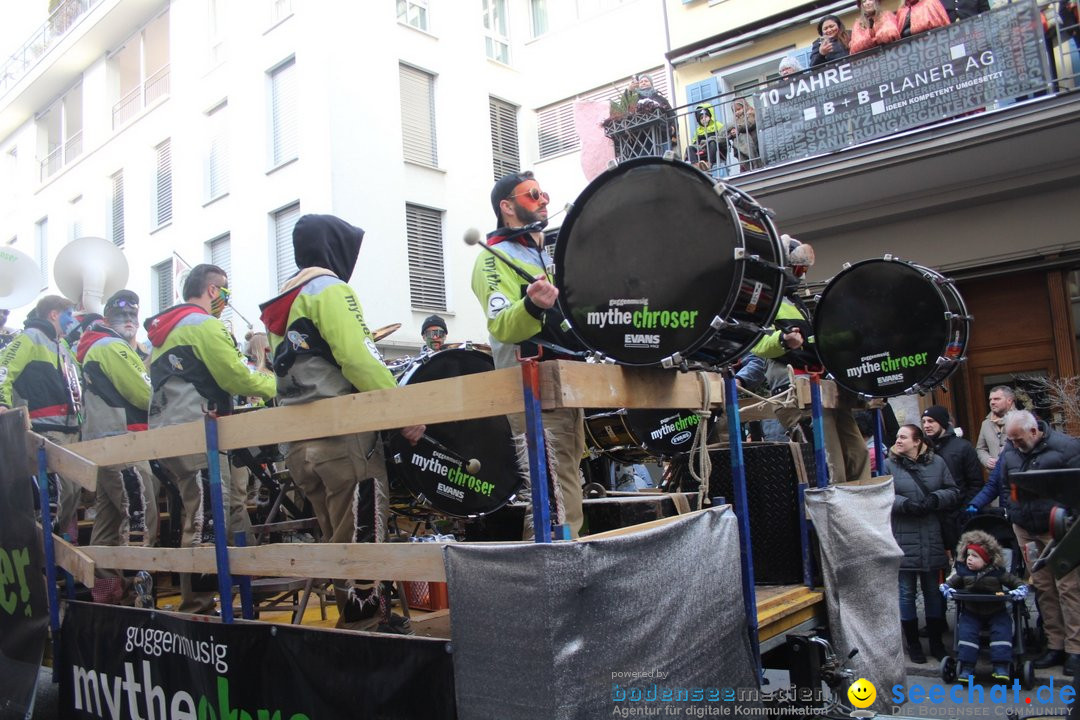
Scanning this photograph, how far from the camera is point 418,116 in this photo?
19.5 m

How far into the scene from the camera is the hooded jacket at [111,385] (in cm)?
551

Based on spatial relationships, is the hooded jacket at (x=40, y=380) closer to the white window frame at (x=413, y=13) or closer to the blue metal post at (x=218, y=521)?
the blue metal post at (x=218, y=521)

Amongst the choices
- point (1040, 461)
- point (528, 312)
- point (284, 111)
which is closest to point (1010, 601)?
point (1040, 461)

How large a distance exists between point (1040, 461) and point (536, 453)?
604 cm

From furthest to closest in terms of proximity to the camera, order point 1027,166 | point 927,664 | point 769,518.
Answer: point 1027,166, point 927,664, point 769,518

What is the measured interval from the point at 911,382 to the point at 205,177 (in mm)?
18807

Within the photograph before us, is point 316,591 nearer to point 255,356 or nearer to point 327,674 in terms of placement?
point 327,674

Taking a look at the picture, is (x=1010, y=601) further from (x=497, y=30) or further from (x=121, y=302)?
(x=497, y=30)

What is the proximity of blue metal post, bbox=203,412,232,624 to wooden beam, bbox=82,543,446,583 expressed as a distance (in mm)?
39

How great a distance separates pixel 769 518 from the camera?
188 inches

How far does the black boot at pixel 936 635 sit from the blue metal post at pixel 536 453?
19.9ft

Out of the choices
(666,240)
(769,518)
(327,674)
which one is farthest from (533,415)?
(769,518)

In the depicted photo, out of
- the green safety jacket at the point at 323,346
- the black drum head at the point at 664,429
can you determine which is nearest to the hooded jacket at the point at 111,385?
the green safety jacket at the point at 323,346

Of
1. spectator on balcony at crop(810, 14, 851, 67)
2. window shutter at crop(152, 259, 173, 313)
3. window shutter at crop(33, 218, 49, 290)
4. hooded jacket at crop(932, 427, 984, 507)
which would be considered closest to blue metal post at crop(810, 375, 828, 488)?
hooded jacket at crop(932, 427, 984, 507)
